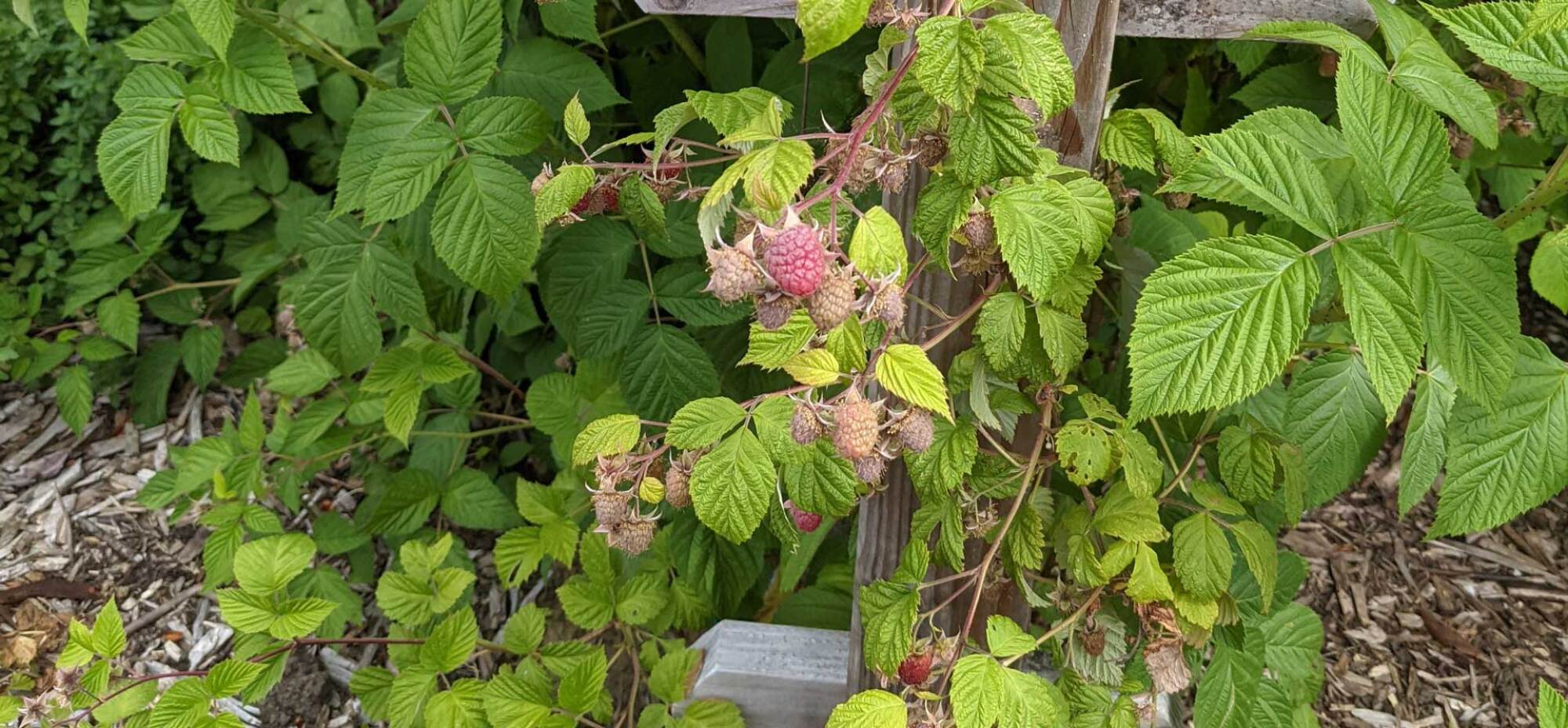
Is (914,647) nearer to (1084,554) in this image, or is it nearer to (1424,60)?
(1084,554)

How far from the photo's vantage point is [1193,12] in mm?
1001

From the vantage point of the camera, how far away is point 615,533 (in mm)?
1074

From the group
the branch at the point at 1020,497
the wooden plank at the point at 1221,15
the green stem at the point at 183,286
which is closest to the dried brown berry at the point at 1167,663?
the branch at the point at 1020,497

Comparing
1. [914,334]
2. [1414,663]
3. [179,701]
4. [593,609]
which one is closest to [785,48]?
[914,334]

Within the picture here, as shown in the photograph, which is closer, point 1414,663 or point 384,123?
point 384,123

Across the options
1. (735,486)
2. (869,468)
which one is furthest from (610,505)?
(869,468)

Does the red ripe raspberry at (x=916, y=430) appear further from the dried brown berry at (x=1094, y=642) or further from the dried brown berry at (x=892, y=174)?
the dried brown berry at (x=1094, y=642)

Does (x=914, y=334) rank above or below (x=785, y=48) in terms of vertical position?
below

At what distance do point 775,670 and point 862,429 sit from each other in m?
0.93

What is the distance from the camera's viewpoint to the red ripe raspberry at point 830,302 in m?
0.72

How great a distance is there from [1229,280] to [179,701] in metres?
1.40

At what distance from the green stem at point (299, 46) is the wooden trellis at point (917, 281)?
70 cm

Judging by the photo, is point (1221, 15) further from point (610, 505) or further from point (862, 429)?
point (610, 505)

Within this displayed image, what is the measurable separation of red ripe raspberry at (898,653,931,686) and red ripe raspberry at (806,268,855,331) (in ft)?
1.82
